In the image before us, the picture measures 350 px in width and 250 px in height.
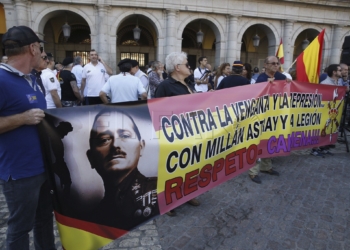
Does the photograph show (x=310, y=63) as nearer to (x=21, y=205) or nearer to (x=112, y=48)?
(x=21, y=205)

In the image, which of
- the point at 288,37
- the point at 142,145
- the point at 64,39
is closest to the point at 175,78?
the point at 142,145

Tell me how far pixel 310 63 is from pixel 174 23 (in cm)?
1123

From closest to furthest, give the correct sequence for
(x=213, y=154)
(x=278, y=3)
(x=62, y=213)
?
(x=62, y=213)
(x=213, y=154)
(x=278, y=3)

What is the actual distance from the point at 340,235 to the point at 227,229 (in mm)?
1296

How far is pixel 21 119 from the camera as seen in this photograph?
177 centimetres

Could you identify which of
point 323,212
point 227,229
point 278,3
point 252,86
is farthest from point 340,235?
point 278,3

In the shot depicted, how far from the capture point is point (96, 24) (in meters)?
14.1

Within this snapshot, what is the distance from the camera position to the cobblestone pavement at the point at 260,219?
2.77 m

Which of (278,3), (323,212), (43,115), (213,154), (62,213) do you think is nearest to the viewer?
(43,115)

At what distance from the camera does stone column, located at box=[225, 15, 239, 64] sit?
15.8 meters

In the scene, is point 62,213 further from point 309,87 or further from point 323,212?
point 309,87

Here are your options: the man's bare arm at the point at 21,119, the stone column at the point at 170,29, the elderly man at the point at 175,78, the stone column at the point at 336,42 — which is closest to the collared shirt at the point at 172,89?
the elderly man at the point at 175,78

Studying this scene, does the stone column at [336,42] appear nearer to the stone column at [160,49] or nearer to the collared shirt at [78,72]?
the stone column at [160,49]

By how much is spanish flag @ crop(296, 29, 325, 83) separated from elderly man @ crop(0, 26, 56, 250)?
494 centimetres
